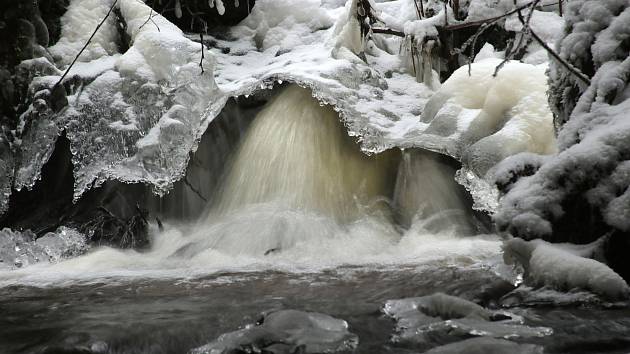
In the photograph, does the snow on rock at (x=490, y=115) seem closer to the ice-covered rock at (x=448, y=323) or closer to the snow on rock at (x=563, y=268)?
the snow on rock at (x=563, y=268)

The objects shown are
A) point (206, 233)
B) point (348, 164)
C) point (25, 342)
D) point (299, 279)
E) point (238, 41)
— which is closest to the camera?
point (25, 342)

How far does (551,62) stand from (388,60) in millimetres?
3915

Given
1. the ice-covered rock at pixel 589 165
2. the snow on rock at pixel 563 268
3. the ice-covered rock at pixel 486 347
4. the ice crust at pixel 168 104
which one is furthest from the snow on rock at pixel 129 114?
the ice-covered rock at pixel 486 347

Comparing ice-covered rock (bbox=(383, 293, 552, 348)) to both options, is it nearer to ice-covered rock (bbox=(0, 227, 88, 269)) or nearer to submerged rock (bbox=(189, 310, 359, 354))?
submerged rock (bbox=(189, 310, 359, 354))

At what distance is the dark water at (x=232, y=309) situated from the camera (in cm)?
200

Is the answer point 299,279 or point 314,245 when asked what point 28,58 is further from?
point 299,279

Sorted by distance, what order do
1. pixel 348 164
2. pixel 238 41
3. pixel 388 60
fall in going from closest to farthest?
pixel 348 164 < pixel 388 60 < pixel 238 41

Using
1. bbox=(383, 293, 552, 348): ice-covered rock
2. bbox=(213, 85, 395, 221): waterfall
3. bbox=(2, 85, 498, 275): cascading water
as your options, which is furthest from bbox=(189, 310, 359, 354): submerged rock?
bbox=(213, 85, 395, 221): waterfall

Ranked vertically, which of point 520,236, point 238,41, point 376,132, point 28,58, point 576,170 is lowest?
point 520,236

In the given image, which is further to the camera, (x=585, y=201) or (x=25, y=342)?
(x=585, y=201)

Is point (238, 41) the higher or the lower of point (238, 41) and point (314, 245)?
the higher

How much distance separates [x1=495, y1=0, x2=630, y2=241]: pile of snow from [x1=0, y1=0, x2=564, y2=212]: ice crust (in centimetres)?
174

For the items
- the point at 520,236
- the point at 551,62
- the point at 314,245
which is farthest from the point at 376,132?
the point at 520,236

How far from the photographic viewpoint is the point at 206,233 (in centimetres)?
536
